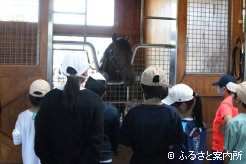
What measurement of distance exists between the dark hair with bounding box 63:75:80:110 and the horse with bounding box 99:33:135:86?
1.28 meters

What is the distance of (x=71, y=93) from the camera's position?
1.54 meters

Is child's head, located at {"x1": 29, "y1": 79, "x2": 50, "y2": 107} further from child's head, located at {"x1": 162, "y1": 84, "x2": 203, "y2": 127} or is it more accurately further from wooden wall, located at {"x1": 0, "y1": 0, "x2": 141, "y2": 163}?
child's head, located at {"x1": 162, "y1": 84, "x2": 203, "y2": 127}

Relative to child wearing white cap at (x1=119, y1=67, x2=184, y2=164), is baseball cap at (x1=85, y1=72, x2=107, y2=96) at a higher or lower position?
higher

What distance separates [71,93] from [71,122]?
5.6 inches

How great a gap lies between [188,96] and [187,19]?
3.79 ft

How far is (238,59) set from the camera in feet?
10.1

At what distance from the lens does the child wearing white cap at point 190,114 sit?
204cm

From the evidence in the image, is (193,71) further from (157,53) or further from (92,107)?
(92,107)

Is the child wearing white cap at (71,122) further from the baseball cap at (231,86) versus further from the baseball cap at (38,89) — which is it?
the baseball cap at (231,86)

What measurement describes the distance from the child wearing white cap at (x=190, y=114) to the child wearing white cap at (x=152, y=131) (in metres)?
0.34

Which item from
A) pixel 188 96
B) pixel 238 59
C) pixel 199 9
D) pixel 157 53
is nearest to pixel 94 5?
pixel 157 53

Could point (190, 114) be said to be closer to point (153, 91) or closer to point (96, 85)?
point (153, 91)

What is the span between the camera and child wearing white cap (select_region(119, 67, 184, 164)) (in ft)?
5.46

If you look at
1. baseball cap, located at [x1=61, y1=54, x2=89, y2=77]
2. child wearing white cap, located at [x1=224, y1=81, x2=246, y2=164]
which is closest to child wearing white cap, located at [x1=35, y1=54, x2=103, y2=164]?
baseball cap, located at [x1=61, y1=54, x2=89, y2=77]
